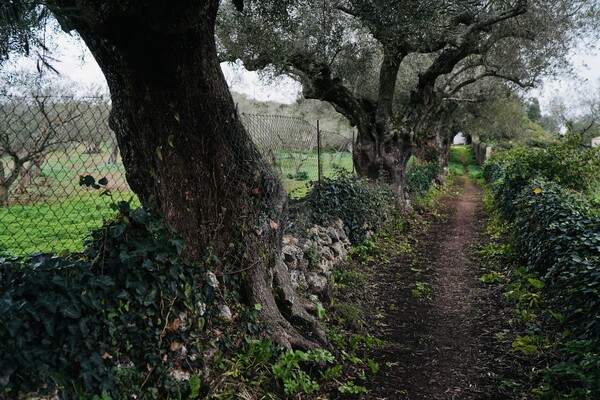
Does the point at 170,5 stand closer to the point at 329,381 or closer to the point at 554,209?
the point at 329,381

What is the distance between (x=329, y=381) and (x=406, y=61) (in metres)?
17.8

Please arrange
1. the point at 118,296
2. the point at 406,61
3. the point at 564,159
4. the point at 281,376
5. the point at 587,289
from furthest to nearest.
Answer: the point at 406,61 < the point at 564,159 < the point at 587,289 < the point at 281,376 < the point at 118,296

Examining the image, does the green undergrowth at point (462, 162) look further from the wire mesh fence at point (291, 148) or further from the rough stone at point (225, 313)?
the rough stone at point (225, 313)

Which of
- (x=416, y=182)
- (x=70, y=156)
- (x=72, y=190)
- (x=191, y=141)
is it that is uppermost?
(x=191, y=141)

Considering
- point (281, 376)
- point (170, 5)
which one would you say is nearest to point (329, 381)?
point (281, 376)

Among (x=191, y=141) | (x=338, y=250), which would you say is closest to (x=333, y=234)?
(x=338, y=250)

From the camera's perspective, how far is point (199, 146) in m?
4.61

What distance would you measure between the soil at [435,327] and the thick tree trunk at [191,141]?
101 centimetres

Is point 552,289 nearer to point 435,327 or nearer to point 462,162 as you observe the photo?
point 435,327

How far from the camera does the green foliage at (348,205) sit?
899 centimetres

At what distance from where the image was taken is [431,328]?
21.2 ft

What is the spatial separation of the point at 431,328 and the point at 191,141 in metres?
3.99

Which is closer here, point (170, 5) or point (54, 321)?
point (54, 321)

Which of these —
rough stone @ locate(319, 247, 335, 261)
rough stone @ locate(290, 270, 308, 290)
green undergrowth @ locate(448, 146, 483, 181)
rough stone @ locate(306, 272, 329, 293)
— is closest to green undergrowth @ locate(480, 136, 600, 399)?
rough stone @ locate(306, 272, 329, 293)
